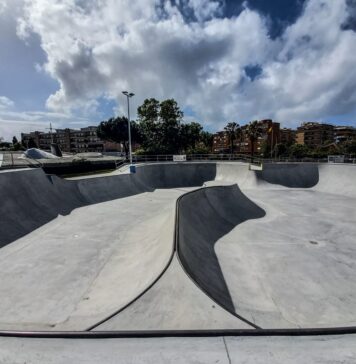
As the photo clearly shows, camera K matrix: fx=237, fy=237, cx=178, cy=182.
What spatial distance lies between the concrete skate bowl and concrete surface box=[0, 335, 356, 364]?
302 millimetres

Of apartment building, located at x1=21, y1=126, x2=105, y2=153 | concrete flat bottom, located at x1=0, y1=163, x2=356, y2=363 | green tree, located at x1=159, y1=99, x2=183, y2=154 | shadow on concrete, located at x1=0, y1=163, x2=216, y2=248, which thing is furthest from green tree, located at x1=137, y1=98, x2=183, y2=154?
apartment building, located at x1=21, y1=126, x2=105, y2=153

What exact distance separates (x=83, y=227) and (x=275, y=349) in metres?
10.2

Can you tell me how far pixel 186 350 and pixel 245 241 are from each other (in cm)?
812

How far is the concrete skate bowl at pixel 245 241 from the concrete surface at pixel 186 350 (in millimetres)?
302

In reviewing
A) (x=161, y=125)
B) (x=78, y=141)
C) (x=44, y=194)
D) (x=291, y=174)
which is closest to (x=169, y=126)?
(x=161, y=125)

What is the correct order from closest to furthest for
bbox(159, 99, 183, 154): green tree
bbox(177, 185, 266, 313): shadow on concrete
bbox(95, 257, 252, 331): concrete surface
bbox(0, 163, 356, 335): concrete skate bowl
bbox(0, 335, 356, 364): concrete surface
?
1. bbox(0, 335, 356, 364): concrete surface
2. bbox(95, 257, 252, 331): concrete surface
3. bbox(0, 163, 356, 335): concrete skate bowl
4. bbox(177, 185, 266, 313): shadow on concrete
5. bbox(159, 99, 183, 154): green tree

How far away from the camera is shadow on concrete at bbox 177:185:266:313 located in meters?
6.35

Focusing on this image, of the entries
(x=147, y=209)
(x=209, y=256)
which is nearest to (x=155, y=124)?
(x=147, y=209)

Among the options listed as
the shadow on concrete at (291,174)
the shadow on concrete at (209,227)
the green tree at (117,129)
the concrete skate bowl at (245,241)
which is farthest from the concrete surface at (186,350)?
the green tree at (117,129)

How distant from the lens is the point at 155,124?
47.0 meters

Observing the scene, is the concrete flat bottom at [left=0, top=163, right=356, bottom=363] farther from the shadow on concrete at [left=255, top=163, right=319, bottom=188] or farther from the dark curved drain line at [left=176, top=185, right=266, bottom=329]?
the shadow on concrete at [left=255, top=163, right=319, bottom=188]

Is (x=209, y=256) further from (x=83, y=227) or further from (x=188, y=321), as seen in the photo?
(x=83, y=227)

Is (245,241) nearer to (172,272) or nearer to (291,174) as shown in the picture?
(172,272)

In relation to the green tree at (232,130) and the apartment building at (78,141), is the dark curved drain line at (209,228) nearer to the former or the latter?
the green tree at (232,130)
